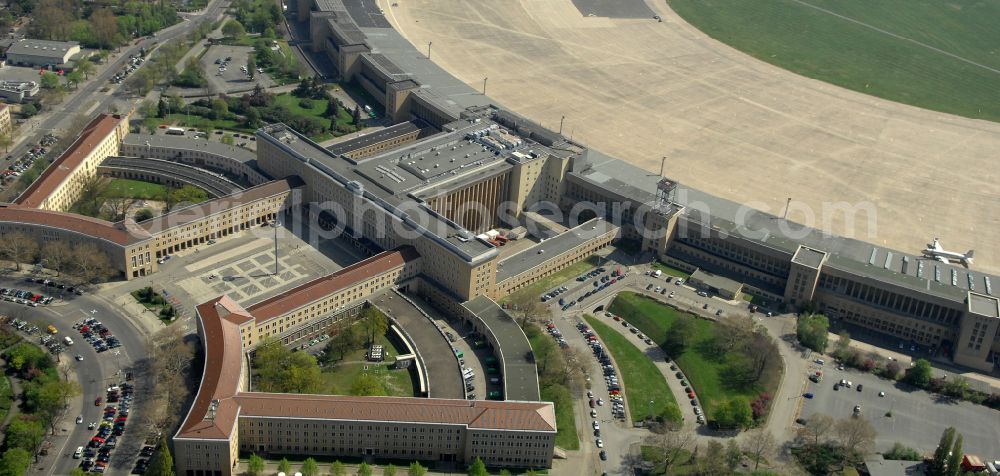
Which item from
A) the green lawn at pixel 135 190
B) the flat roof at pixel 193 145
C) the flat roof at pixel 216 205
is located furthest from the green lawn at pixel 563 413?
the green lawn at pixel 135 190

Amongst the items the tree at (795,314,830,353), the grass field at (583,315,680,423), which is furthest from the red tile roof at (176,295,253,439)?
the tree at (795,314,830,353)

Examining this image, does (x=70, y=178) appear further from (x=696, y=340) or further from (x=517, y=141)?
(x=696, y=340)

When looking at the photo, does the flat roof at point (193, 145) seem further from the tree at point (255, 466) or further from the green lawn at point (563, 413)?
the tree at point (255, 466)

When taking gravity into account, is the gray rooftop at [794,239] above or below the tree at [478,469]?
above

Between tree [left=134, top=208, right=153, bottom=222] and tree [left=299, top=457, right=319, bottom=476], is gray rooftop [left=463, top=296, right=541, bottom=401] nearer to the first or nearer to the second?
tree [left=299, top=457, right=319, bottom=476]

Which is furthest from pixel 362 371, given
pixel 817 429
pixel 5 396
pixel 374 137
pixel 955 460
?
pixel 955 460

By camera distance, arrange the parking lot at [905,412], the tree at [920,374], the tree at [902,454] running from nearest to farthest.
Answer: the tree at [902,454], the parking lot at [905,412], the tree at [920,374]

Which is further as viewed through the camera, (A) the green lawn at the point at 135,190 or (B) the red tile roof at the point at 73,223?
(A) the green lawn at the point at 135,190
